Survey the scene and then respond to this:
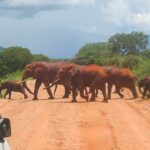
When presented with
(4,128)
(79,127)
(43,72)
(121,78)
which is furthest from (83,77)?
(4,128)

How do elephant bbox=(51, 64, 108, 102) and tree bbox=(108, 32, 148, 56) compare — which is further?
tree bbox=(108, 32, 148, 56)

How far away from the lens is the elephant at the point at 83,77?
22.7 meters

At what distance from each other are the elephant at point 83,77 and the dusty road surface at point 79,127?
7.50 ft

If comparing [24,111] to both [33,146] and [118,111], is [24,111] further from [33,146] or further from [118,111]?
[33,146]

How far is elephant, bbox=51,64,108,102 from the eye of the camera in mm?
22703

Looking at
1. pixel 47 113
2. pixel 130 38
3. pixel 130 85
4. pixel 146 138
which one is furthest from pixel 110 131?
pixel 130 38

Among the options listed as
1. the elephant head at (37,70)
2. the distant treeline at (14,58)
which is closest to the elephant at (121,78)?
the elephant head at (37,70)

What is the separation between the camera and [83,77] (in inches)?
902

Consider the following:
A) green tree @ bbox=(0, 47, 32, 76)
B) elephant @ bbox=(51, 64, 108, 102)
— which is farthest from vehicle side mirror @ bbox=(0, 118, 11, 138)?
green tree @ bbox=(0, 47, 32, 76)

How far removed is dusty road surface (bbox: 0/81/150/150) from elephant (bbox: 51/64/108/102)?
7.50 feet

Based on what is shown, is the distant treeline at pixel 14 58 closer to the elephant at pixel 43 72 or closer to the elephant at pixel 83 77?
the elephant at pixel 43 72

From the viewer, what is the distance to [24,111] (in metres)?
18.5

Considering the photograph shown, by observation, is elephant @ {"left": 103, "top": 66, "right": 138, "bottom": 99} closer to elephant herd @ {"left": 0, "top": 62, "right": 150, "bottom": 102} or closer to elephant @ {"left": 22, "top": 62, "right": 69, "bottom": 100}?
elephant herd @ {"left": 0, "top": 62, "right": 150, "bottom": 102}

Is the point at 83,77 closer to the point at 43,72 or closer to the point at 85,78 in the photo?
the point at 85,78
